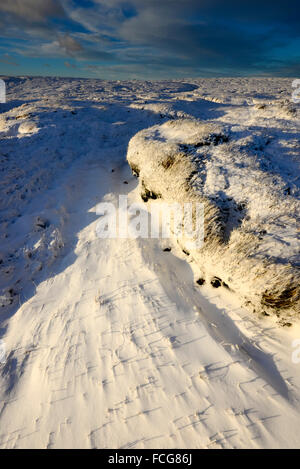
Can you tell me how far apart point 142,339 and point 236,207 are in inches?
171

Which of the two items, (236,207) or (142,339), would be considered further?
(236,207)

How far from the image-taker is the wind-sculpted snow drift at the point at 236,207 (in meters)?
4.83

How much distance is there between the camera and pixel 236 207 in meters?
6.31

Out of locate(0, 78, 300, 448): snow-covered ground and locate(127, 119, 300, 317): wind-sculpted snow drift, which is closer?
locate(0, 78, 300, 448): snow-covered ground

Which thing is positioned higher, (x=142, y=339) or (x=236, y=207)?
(x=236, y=207)

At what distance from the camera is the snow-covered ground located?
372cm

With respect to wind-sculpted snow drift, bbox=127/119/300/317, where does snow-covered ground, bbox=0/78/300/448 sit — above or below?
below

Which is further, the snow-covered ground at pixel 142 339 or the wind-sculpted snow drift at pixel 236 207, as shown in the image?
the wind-sculpted snow drift at pixel 236 207

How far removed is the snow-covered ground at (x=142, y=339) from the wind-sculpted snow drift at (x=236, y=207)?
0.28 ft

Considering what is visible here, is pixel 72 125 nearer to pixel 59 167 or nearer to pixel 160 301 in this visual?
pixel 59 167

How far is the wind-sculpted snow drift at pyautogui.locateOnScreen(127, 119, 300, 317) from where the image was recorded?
15.9 feet

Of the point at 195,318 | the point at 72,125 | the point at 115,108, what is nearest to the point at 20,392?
the point at 195,318

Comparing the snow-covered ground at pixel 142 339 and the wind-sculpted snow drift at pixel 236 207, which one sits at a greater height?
the wind-sculpted snow drift at pixel 236 207

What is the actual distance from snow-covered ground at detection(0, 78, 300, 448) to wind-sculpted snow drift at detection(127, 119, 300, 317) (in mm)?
85
